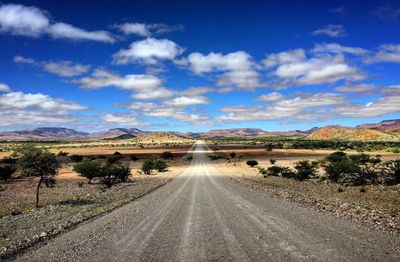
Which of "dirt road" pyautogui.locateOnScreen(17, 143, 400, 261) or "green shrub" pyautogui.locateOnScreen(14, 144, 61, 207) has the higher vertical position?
"green shrub" pyautogui.locateOnScreen(14, 144, 61, 207)

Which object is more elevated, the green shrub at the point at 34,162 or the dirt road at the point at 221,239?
the green shrub at the point at 34,162

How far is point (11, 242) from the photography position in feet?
43.6

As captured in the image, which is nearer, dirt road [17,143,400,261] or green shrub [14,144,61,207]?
dirt road [17,143,400,261]

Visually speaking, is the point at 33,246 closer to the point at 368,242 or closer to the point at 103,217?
the point at 103,217

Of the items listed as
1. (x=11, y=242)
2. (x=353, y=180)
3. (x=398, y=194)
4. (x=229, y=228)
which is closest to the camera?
(x=11, y=242)

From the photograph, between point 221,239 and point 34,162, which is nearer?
point 221,239

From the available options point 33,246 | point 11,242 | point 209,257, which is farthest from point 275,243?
point 11,242

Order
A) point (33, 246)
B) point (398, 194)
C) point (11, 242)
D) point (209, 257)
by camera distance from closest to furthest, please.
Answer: point (209, 257) < point (33, 246) < point (11, 242) < point (398, 194)

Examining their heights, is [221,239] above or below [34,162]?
below

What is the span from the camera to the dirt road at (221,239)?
10558 mm

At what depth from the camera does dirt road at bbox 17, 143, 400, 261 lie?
10.6m

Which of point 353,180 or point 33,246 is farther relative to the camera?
point 353,180

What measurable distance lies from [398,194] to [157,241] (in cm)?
2108

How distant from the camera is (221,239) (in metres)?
12.5
